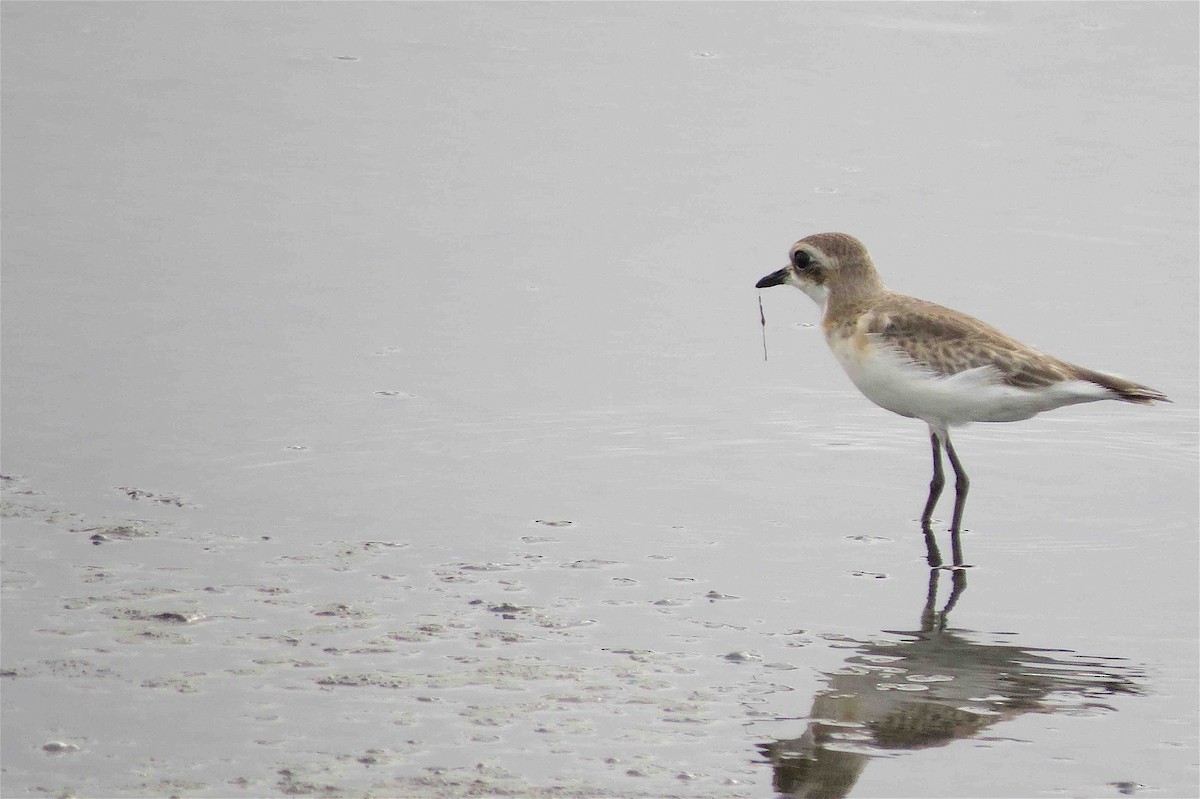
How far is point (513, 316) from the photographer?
11133 millimetres

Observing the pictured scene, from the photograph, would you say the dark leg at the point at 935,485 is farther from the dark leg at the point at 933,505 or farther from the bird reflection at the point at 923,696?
the bird reflection at the point at 923,696

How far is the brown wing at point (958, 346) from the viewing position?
8.36 m

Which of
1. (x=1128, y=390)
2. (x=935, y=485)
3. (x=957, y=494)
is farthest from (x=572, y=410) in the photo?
(x=1128, y=390)

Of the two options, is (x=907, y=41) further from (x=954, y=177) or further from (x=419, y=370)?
(x=419, y=370)

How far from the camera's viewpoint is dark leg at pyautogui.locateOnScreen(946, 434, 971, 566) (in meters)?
8.29

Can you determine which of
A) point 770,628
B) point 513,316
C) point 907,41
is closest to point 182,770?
point 770,628

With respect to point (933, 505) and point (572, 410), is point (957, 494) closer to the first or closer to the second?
point (933, 505)

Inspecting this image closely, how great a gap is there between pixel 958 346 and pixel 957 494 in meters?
0.72

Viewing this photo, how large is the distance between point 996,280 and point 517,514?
4.98 m

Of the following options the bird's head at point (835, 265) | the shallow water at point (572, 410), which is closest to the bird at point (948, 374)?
the bird's head at point (835, 265)

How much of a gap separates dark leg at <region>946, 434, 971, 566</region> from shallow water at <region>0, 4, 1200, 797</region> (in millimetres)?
93

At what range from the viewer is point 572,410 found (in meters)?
9.78

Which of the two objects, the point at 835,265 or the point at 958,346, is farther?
the point at 835,265

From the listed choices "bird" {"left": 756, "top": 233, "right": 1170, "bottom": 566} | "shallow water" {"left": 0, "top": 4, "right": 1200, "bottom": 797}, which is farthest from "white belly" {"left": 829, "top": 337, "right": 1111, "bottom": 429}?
"shallow water" {"left": 0, "top": 4, "right": 1200, "bottom": 797}
